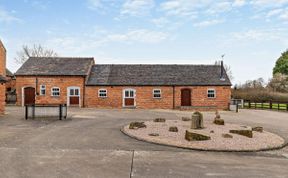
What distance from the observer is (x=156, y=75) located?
32.2m

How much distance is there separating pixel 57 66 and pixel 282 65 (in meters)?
57.0

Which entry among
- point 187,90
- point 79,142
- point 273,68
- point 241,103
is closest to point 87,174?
point 79,142

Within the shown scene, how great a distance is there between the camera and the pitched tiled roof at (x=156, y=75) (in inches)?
1212

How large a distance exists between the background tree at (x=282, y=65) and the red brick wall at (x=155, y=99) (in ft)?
143

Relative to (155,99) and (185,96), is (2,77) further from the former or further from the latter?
(185,96)

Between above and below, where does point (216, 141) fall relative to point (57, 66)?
below

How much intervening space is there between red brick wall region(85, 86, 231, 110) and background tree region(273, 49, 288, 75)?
143 ft

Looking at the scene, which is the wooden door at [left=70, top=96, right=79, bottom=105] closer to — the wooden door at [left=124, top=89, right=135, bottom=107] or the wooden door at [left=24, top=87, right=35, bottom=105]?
the wooden door at [left=24, top=87, right=35, bottom=105]

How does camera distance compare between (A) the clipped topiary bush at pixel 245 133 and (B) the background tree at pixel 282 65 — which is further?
(B) the background tree at pixel 282 65

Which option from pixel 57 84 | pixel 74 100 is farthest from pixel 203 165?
pixel 57 84

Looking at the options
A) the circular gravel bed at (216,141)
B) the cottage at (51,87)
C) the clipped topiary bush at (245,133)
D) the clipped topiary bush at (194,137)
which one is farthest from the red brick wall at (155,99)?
the clipped topiary bush at (194,137)

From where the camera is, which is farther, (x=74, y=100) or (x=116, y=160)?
(x=74, y=100)

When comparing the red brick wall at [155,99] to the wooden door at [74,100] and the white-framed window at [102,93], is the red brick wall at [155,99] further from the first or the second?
the wooden door at [74,100]

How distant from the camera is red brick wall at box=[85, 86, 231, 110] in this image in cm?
3053
